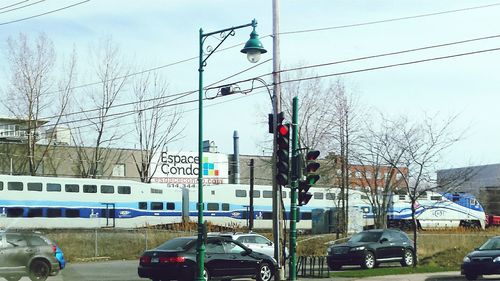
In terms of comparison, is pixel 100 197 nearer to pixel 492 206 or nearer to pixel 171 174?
pixel 171 174

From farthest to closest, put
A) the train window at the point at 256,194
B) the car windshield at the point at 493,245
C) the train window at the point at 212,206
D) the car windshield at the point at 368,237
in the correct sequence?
the train window at the point at 256,194 → the train window at the point at 212,206 → the car windshield at the point at 368,237 → the car windshield at the point at 493,245

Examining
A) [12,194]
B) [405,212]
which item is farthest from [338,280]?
[405,212]

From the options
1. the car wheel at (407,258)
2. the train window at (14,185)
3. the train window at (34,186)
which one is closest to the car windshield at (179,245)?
the car wheel at (407,258)

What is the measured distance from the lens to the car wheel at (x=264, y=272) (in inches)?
846

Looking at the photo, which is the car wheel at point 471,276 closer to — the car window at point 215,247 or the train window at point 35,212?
the car window at point 215,247

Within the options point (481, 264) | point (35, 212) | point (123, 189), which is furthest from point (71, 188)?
point (481, 264)

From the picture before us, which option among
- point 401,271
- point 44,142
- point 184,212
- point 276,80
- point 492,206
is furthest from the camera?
point 492,206

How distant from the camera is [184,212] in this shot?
161 feet

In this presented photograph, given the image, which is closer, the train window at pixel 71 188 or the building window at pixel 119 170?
the train window at pixel 71 188

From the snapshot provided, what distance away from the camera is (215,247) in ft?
68.4

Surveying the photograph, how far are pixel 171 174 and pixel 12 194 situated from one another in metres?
30.6

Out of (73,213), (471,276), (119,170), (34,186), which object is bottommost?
(471,276)

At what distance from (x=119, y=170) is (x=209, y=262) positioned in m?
54.4

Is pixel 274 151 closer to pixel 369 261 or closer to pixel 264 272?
pixel 264 272
